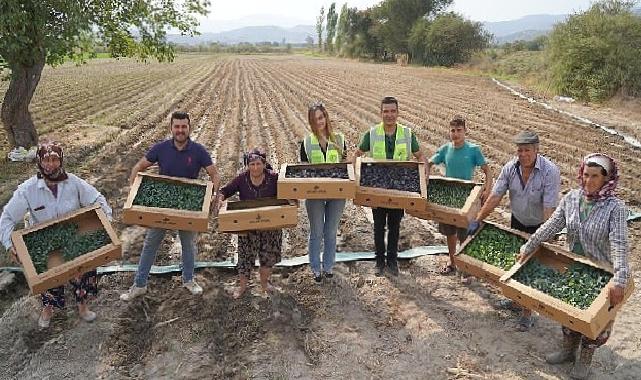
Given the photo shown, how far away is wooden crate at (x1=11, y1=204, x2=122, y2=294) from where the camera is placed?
14.3 ft

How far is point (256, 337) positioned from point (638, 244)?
5.12m

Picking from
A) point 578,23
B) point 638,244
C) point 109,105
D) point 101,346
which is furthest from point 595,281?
point 578,23

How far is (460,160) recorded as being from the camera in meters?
5.60

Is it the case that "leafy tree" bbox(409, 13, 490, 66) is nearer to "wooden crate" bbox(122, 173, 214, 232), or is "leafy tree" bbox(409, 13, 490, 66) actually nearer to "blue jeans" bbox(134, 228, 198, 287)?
"blue jeans" bbox(134, 228, 198, 287)

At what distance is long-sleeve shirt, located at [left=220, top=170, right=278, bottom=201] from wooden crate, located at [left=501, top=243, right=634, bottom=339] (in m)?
2.26

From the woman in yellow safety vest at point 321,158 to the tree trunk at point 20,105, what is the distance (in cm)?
868

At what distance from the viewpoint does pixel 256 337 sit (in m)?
4.86

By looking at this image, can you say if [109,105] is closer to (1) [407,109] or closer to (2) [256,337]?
(1) [407,109]

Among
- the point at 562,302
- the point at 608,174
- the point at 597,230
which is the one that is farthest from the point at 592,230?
the point at 562,302

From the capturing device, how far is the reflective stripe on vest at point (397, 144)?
18.2 feet

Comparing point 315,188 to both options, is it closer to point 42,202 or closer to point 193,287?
point 193,287

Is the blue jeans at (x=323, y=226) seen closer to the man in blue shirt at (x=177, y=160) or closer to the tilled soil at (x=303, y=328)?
the tilled soil at (x=303, y=328)

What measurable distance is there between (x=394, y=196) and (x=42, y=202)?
318 cm

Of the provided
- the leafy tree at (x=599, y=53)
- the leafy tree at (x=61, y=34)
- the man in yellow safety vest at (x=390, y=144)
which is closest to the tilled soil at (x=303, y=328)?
the man in yellow safety vest at (x=390, y=144)
